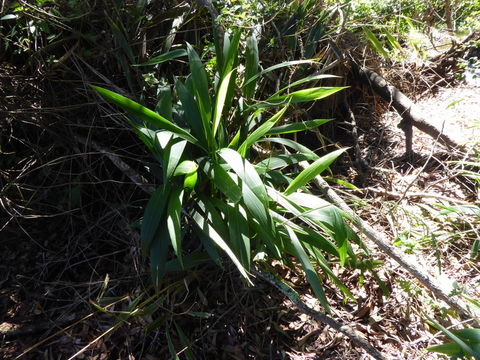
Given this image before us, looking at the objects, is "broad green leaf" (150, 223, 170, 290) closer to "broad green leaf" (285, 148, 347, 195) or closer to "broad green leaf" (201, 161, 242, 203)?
"broad green leaf" (201, 161, 242, 203)

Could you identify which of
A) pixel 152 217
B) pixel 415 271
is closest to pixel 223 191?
pixel 152 217

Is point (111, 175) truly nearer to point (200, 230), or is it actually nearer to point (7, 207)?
point (7, 207)

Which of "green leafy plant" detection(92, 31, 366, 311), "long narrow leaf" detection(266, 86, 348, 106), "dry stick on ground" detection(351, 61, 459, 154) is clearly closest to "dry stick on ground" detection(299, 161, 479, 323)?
"green leafy plant" detection(92, 31, 366, 311)

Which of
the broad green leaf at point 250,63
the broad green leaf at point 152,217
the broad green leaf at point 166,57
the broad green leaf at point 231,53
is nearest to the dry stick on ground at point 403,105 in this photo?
the broad green leaf at point 250,63

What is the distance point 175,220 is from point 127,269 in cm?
62

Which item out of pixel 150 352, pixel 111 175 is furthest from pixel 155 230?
pixel 111 175

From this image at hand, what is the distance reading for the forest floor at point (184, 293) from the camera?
1560mm

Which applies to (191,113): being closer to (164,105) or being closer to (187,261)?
(164,105)

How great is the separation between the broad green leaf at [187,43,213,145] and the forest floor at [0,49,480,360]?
0.58 metres

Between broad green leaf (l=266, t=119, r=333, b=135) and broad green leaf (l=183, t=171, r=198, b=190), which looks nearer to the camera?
broad green leaf (l=183, t=171, r=198, b=190)

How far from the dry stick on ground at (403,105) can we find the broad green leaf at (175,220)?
1.58 m

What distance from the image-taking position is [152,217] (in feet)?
4.40

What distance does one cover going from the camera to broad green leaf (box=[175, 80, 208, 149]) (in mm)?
1515

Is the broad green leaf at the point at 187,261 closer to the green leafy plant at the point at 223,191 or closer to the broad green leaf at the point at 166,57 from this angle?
the green leafy plant at the point at 223,191
